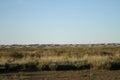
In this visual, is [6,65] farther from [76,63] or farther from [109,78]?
[109,78]

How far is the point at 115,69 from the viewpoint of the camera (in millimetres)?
23828

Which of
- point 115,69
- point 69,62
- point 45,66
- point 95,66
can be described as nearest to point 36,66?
point 45,66

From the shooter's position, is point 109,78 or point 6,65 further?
point 6,65

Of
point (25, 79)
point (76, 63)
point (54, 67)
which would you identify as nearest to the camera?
point (25, 79)

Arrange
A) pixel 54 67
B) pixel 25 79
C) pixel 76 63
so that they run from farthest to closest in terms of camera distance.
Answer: pixel 76 63 → pixel 54 67 → pixel 25 79

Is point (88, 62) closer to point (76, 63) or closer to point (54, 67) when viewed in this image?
point (76, 63)

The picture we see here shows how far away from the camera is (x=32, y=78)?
18703mm

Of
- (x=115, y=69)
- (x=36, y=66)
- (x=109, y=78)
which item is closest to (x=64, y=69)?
(x=36, y=66)

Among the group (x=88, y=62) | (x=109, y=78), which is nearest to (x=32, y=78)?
(x=109, y=78)

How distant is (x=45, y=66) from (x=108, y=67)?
4.85 metres

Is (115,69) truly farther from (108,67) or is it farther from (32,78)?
(32,78)

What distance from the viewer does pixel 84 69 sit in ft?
77.6

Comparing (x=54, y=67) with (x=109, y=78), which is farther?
(x=54, y=67)

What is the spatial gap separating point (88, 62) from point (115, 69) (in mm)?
2539
